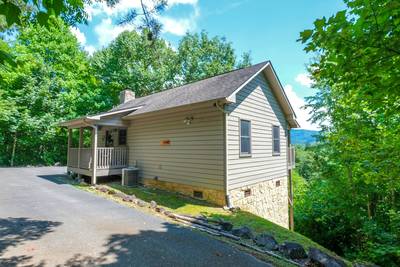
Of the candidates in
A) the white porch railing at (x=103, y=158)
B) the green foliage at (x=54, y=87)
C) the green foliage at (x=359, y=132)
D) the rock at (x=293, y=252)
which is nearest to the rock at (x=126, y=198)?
the white porch railing at (x=103, y=158)

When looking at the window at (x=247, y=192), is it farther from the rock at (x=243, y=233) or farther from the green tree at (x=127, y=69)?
the green tree at (x=127, y=69)

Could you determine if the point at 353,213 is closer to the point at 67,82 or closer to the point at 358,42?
the point at 358,42

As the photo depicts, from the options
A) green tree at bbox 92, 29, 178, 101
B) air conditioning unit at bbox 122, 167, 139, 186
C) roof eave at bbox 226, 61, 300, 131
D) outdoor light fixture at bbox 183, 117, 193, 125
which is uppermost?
green tree at bbox 92, 29, 178, 101

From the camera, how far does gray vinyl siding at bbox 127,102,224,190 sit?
7832 mm

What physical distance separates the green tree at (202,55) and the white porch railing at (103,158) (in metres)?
18.3

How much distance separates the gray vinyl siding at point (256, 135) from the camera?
314 inches

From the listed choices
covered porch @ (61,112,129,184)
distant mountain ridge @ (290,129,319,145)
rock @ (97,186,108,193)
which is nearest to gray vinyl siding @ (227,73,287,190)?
distant mountain ridge @ (290,129,319,145)

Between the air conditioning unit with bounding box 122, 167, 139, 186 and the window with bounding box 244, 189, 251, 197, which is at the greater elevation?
the air conditioning unit with bounding box 122, 167, 139, 186

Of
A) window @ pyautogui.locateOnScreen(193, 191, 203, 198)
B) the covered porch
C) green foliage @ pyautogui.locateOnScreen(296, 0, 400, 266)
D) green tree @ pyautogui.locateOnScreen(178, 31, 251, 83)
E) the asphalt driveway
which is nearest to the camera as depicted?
green foliage @ pyautogui.locateOnScreen(296, 0, 400, 266)

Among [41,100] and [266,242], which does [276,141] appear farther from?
[41,100]

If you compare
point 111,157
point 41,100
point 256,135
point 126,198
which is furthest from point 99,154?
point 41,100

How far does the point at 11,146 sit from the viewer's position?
1791 cm

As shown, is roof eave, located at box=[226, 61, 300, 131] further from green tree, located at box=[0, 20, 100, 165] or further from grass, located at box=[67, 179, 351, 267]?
green tree, located at box=[0, 20, 100, 165]

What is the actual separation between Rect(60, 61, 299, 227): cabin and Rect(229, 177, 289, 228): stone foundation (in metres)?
0.03
